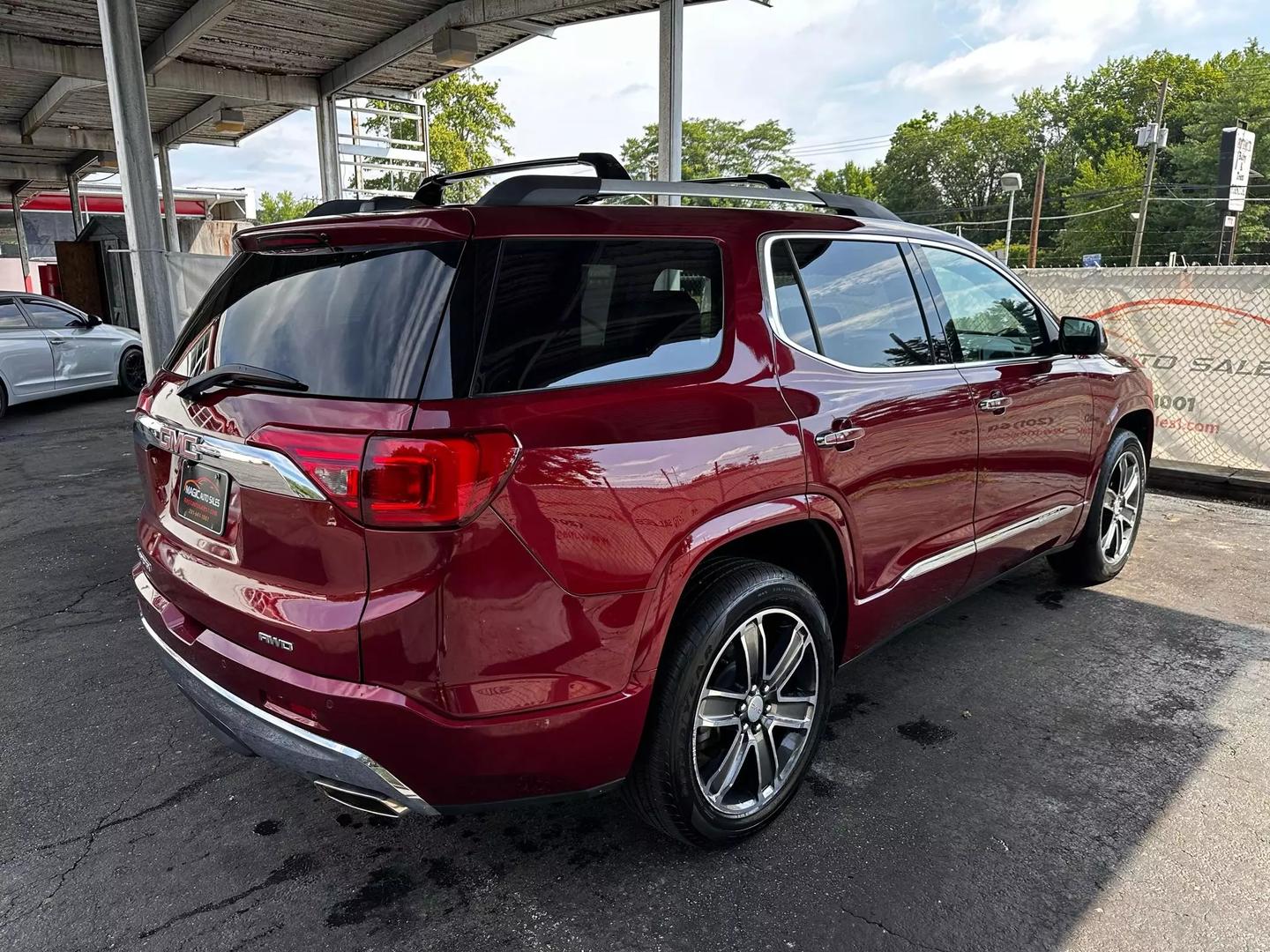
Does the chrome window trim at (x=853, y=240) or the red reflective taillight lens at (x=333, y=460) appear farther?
the chrome window trim at (x=853, y=240)

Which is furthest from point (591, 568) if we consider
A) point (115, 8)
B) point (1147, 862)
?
point (115, 8)

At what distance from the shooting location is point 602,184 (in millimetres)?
2410

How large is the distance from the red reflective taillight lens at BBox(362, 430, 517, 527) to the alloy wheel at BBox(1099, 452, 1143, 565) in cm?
378

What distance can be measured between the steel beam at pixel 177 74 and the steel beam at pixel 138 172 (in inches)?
210

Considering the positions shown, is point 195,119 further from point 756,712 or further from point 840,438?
point 756,712

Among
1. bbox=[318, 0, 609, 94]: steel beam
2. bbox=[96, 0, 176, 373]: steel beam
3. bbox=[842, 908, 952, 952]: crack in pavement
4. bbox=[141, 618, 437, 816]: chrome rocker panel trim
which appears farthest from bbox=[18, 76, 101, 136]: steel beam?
bbox=[842, 908, 952, 952]: crack in pavement

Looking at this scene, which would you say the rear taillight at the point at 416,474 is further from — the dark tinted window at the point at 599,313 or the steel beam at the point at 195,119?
the steel beam at the point at 195,119

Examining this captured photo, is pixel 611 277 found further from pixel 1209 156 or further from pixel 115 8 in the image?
pixel 1209 156

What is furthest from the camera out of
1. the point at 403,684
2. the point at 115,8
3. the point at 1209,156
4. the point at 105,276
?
the point at 1209,156

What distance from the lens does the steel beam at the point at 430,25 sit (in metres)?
10.5

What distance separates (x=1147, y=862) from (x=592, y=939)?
165cm

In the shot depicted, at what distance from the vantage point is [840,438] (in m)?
2.73

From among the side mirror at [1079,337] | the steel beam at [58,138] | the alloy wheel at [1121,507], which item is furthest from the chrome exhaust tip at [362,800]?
the steel beam at [58,138]

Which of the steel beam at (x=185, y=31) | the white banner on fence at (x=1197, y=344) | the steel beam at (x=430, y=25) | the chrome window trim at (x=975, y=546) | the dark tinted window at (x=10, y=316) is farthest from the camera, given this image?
the steel beam at (x=185, y=31)
